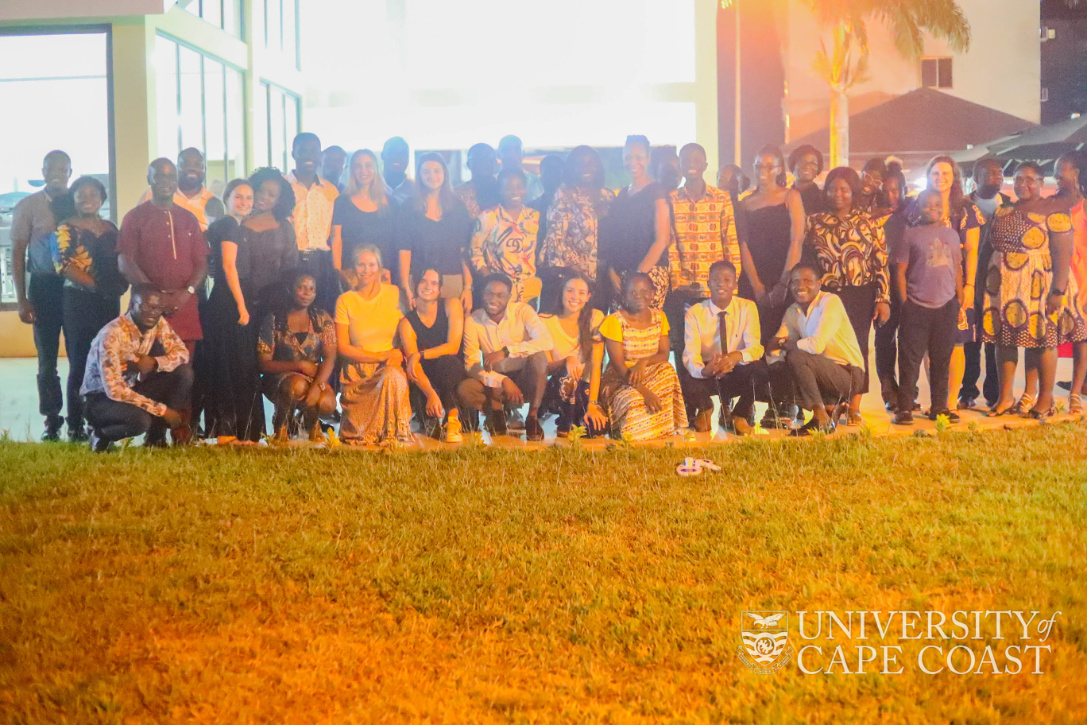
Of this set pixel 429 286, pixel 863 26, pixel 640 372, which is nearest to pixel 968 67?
pixel 863 26

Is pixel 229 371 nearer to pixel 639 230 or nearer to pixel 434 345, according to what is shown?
pixel 434 345

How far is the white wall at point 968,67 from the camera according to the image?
86.7 feet

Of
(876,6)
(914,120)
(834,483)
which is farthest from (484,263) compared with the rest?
(876,6)

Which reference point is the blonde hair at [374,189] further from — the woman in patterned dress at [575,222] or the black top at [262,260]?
the woman in patterned dress at [575,222]

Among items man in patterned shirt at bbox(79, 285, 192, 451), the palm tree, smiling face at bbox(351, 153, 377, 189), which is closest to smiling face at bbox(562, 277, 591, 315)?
smiling face at bbox(351, 153, 377, 189)

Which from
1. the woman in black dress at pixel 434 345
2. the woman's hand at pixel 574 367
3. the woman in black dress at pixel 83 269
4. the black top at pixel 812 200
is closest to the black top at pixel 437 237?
the woman in black dress at pixel 434 345

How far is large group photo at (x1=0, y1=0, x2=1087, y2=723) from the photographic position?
3613 millimetres

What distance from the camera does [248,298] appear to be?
7246 mm

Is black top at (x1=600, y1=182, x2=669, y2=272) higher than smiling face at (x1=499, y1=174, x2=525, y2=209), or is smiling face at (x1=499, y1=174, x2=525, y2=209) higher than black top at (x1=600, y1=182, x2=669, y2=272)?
smiling face at (x1=499, y1=174, x2=525, y2=209)

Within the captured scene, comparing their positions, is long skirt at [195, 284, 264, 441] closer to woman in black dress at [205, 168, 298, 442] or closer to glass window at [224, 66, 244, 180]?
woman in black dress at [205, 168, 298, 442]

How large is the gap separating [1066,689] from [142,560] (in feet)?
11.5

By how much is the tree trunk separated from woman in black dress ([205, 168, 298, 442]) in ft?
54.6

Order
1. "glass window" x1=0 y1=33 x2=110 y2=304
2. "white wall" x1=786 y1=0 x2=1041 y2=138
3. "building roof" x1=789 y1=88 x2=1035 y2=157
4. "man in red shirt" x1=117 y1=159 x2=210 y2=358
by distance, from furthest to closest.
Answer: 1. "white wall" x1=786 y1=0 x2=1041 y2=138
2. "building roof" x1=789 y1=88 x2=1035 y2=157
3. "glass window" x1=0 y1=33 x2=110 y2=304
4. "man in red shirt" x1=117 y1=159 x2=210 y2=358

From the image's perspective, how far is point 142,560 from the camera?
4664mm
